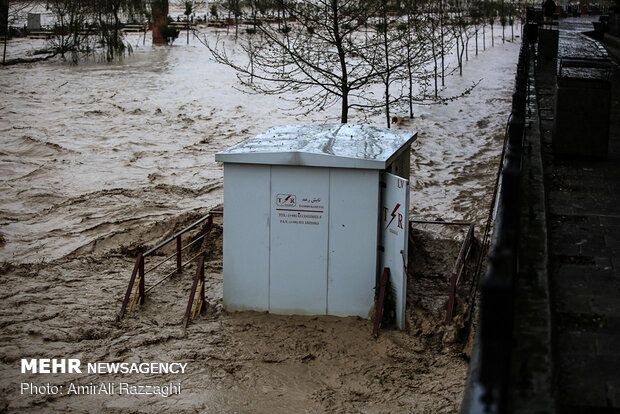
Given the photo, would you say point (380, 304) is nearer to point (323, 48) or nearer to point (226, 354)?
point (226, 354)

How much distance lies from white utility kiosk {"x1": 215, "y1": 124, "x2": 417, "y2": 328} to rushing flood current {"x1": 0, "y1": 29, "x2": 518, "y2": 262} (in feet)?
16.0

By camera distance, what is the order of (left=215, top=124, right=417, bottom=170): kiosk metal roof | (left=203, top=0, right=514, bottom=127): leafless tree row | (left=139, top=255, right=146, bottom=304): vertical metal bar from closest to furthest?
(left=215, top=124, right=417, bottom=170): kiosk metal roof < (left=139, top=255, right=146, bottom=304): vertical metal bar < (left=203, top=0, right=514, bottom=127): leafless tree row

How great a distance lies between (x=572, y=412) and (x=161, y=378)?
5484 mm

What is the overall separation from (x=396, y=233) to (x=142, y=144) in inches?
505

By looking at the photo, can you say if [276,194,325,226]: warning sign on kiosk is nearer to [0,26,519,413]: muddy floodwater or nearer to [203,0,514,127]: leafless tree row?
[0,26,519,413]: muddy floodwater

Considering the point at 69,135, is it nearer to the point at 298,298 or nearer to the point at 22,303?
the point at 22,303

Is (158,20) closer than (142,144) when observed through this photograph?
No

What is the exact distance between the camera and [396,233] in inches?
369

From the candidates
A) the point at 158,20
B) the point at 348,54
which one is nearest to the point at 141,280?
the point at 348,54

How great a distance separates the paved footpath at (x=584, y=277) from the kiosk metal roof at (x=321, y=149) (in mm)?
2161

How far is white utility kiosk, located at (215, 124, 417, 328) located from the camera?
9484 mm

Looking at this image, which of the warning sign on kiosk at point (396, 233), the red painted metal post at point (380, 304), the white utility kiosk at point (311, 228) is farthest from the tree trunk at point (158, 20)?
the red painted metal post at point (380, 304)

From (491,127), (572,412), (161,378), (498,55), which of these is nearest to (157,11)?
(498,55)

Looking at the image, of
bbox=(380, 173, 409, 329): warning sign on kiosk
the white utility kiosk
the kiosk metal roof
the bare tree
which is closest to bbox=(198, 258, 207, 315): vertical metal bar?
the white utility kiosk
